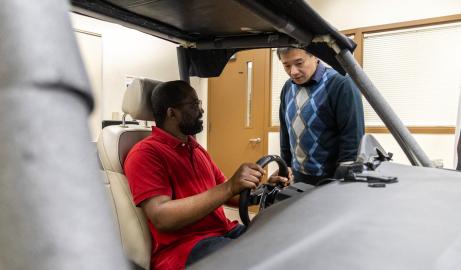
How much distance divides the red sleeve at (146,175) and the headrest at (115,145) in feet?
0.30

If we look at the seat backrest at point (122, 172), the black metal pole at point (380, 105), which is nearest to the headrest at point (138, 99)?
the seat backrest at point (122, 172)

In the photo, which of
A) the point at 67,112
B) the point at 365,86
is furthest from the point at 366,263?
the point at 365,86

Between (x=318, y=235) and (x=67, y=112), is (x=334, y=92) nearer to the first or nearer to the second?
(x=318, y=235)

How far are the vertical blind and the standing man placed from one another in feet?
5.44

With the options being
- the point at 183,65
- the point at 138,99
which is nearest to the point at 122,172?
the point at 138,99

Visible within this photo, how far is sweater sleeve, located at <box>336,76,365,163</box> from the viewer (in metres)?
2.08

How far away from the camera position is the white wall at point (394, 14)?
3354 millimetres

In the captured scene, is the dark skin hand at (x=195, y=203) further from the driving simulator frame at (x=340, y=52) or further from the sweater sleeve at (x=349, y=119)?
the sweater sleeve at (x=349, y=119)

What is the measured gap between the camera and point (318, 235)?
2.39 feet

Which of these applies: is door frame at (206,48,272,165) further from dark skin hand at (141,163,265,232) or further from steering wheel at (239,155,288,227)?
dark skin hand at (141,163,265,232)

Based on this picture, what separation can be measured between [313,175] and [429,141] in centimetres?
178

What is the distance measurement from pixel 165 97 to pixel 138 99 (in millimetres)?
126

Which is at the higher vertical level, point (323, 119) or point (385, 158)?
point (323, 119)

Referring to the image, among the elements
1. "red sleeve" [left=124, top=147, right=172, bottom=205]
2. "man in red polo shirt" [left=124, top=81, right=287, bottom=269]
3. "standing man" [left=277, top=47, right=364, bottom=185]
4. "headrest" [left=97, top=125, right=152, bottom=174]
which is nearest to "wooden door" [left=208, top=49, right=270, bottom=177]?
"standing man" [left=277, top=47, right=364, bottom=185]
